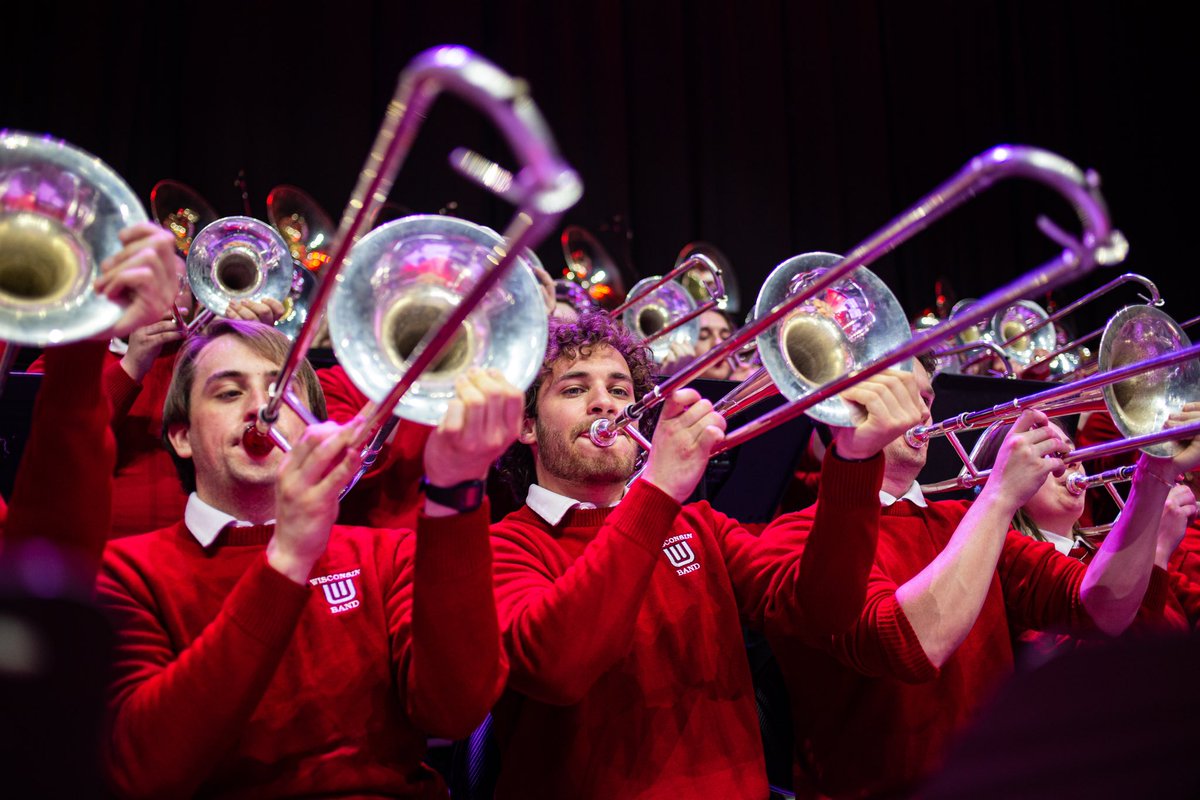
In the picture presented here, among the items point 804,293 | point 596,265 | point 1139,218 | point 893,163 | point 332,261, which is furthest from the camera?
point 1139,218

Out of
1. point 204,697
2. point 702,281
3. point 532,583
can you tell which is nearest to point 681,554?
point 532,583

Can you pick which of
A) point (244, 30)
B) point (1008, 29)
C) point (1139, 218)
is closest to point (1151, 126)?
point (1139, 218)

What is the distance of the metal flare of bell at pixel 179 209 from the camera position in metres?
4.06

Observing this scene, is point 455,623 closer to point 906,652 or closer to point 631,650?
point 631,650

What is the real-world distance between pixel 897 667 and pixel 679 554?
1.64ft

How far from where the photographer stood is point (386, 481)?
2.98 m

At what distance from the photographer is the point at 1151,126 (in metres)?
7.77

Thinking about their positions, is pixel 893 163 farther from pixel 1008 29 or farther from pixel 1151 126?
pixel 1151 126

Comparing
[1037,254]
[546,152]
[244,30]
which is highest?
[546,152]

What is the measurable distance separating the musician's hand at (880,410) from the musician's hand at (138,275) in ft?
3.96

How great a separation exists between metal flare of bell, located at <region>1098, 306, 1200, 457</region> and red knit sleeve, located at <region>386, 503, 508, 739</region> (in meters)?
1.54

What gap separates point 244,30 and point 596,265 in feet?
6.57

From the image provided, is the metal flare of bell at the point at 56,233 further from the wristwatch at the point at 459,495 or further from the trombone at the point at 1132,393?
the trombone at the point at 1132,393

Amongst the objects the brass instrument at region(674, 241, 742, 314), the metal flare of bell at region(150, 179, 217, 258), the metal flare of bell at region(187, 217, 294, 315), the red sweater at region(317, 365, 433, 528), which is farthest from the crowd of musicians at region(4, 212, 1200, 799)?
the brass instrument at region(674, 241, 742, 314)
